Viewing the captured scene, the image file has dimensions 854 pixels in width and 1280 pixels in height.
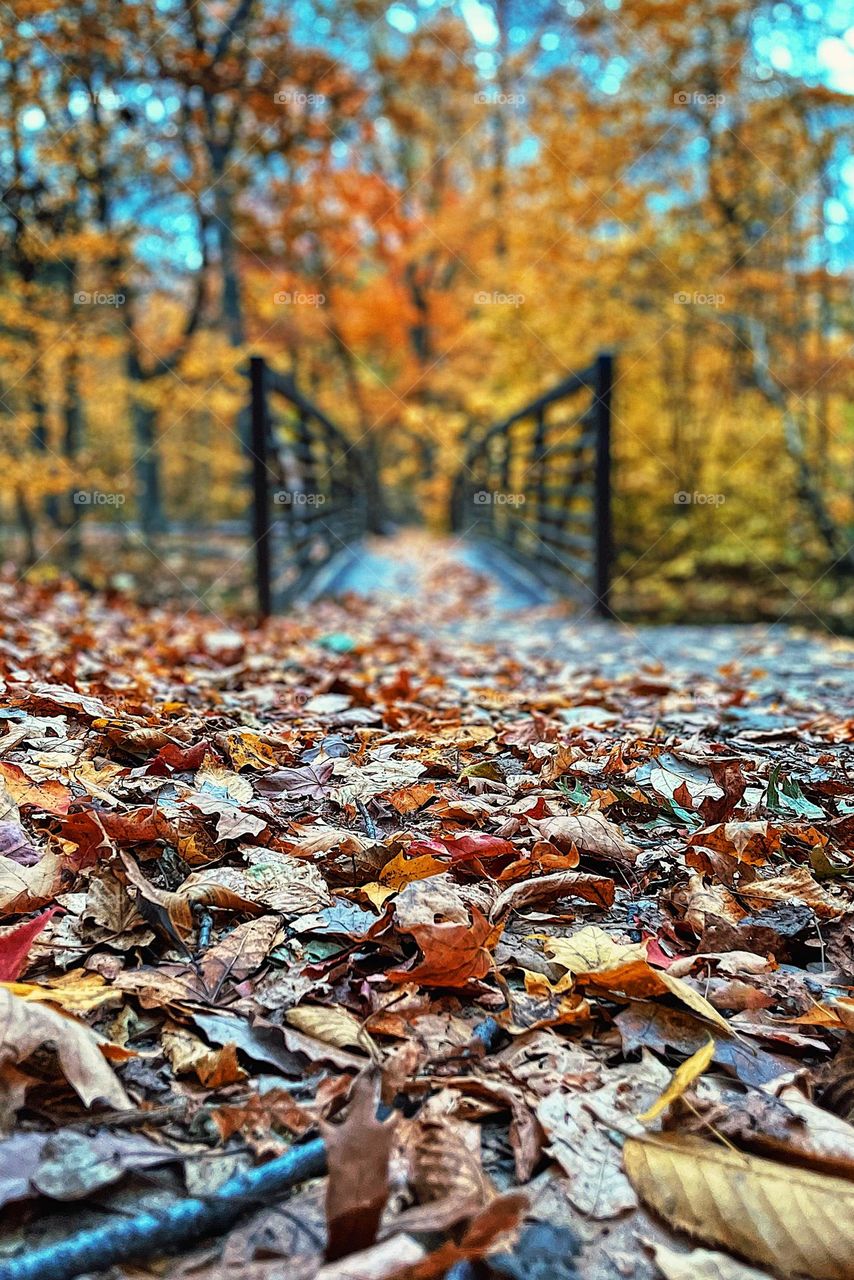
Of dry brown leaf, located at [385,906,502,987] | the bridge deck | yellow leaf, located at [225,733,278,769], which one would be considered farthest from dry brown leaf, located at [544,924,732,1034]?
the bridge deck

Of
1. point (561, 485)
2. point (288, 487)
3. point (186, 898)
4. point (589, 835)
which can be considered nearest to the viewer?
point (186, 898)

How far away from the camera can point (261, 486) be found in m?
5.62

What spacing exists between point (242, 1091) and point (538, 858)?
0.70 m

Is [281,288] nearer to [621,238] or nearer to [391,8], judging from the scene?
[391,8]

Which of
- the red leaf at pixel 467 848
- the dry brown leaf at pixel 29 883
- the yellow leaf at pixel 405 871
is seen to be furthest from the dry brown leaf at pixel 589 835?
the dry brown leaf at pixel 29 883

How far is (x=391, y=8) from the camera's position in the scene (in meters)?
11.7

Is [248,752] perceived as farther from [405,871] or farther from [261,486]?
[261,486]

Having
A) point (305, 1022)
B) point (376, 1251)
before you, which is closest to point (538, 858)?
point (305, 1022)

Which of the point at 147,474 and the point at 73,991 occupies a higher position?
the point at 147,474

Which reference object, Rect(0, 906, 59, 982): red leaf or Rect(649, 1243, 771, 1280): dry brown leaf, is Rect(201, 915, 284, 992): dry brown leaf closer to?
Rect(0, 906, 59, 982): red leaf

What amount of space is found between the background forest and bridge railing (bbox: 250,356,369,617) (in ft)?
3.33

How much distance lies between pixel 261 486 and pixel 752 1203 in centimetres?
507

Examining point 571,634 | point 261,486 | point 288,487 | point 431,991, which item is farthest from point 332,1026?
point 288,487

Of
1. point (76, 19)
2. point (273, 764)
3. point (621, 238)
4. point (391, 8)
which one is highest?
point (391, 8)
